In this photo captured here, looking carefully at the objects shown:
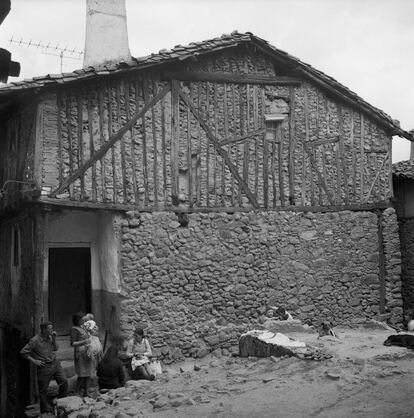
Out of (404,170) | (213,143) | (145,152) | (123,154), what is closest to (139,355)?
(123,154)

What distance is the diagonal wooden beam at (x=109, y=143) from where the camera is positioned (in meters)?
11.9

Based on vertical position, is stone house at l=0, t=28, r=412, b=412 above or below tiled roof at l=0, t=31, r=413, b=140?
below

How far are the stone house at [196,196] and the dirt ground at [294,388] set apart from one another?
8.55 ft

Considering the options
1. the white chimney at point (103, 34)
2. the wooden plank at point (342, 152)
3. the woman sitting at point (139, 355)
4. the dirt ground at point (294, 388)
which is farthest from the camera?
the wooden plank at point (342, 152)

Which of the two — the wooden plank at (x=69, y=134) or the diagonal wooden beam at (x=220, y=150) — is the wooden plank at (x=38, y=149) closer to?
the wooden plank at (x=69, y=134)

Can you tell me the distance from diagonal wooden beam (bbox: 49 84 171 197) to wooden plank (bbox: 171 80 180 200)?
7.0 inches

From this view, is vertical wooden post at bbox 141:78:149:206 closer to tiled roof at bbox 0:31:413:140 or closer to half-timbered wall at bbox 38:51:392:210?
half-timbered wall at bbox 38:51:392:210

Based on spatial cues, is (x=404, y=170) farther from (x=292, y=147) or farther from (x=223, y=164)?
(x=223, y=164)

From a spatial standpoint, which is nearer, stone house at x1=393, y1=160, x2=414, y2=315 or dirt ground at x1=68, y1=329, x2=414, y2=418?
dirt ground at x1=68, y1=329, x2=414, y2=418

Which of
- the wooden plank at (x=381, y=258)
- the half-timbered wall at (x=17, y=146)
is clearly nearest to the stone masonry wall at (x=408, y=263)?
the wooden plank at (x=381, y=258)

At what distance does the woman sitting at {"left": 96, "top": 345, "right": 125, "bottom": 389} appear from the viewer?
10484mm

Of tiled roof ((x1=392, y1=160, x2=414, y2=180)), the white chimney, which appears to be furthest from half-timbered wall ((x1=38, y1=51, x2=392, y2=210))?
the white chimney

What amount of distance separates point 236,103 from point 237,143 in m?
0.92

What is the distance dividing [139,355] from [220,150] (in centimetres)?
488
